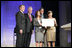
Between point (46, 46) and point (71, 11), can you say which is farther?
point (71, 11)

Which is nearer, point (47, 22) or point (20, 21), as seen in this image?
point (20, 21)

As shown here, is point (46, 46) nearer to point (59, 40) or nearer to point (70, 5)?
point (59, 40)

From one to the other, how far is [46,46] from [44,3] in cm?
67

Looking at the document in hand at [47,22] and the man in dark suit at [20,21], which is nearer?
the man in dark suit at [20,21]

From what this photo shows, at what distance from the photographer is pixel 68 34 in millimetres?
2023

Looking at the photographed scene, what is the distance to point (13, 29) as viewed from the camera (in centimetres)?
31

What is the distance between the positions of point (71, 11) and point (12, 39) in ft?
6.21

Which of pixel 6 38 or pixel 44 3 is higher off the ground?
pixel 44 3

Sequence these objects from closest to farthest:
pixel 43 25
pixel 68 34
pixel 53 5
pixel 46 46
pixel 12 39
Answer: pixel 12 39 < pixel 43 25 < pixel 46 46 < pixel 68 34 < pixel 53 5

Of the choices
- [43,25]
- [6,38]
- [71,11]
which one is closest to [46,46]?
[43,25]

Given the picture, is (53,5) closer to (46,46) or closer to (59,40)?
(59,40)

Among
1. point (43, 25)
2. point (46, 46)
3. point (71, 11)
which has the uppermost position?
point (71, 11)

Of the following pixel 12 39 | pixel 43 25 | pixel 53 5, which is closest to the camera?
pixel 12 39

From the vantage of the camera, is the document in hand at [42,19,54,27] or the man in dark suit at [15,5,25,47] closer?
the man in dark suit at [15,5,25,47]
